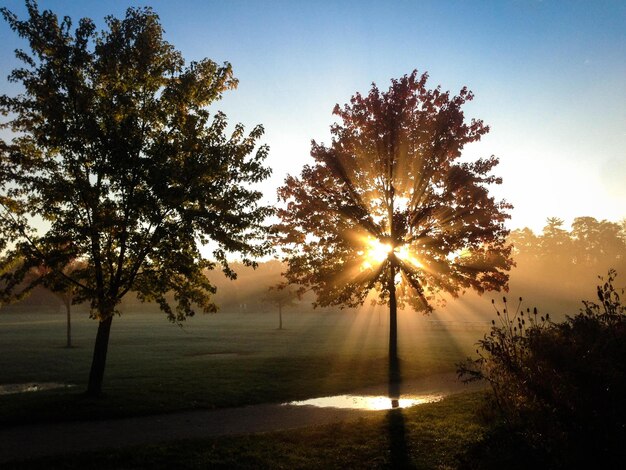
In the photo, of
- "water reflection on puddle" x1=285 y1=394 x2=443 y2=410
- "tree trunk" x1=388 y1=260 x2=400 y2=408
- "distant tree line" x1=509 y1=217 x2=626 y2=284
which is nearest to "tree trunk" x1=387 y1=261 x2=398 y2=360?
"tree trunk" x1=388 y1=260 x2=400 y2=408

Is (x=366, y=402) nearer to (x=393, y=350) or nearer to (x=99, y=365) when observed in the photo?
(x=393, y=350)

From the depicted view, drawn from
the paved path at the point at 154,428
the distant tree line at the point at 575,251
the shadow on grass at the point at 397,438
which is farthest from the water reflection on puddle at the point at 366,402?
the distant tree line at the point at 575,251

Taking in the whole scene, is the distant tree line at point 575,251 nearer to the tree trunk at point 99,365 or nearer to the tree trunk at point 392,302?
the tree trunk at point 392,302

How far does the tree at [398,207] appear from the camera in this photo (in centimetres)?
1609

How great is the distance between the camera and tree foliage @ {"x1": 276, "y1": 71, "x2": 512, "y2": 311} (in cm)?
1609

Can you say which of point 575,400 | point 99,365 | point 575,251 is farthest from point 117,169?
point 575,251

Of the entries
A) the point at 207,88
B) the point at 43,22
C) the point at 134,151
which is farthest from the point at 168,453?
the point at 43,22

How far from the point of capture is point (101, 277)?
13086 millimetres

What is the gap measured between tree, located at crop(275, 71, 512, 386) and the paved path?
5.92 metres

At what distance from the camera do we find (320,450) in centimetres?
813

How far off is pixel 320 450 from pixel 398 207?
11117mm

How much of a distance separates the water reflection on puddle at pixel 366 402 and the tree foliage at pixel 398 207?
13.6 feet

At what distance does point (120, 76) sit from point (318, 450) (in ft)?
38.8

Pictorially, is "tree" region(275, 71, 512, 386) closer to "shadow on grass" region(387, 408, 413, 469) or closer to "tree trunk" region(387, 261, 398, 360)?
"tree trunk" region(387, 261, 398, 360)
